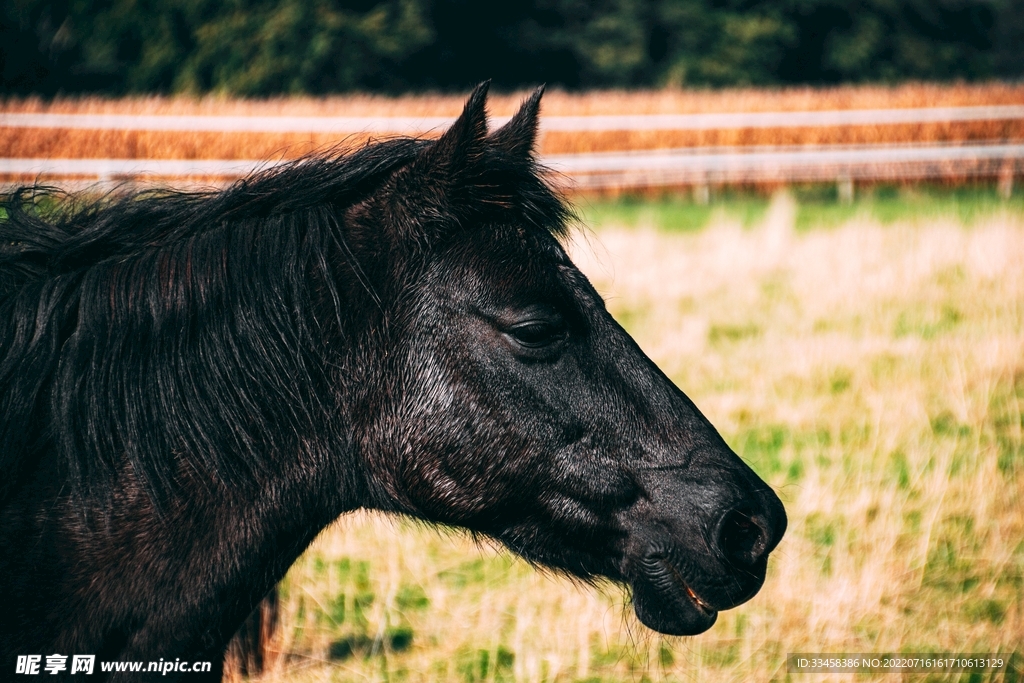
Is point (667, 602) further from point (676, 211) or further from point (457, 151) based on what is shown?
point (676, 211)

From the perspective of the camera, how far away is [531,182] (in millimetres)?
2383

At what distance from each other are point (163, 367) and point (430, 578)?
121 inches

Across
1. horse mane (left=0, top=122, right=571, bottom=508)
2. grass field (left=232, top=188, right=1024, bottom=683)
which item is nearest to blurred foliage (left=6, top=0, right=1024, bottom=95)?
grass field (left=232, top=188, right=1024, bottom=683)

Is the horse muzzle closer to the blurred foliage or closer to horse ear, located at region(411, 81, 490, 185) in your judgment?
horse ear, located at region(411, 81, 490, 185)

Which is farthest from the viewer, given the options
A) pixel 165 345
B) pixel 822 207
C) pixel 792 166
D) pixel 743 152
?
pixel 743 152

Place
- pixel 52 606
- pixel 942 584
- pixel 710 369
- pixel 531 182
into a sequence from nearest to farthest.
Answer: pixel 52 606, pixel 531 182, pixel 942 584, pixel 710 369

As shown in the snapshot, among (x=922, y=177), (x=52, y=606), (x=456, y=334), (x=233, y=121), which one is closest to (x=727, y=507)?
(x=456, y=334)

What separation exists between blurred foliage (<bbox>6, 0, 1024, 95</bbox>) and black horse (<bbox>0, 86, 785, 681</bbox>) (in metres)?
34.2

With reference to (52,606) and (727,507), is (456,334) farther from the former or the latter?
(52,606)

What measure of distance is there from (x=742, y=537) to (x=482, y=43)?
38.9m

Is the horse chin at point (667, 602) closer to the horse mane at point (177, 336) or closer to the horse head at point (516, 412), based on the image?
the horse head at point (516, 412)

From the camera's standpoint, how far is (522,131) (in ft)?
8.43

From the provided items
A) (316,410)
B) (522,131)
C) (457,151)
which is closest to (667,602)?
(316,410)

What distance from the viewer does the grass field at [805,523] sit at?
13.5 ft
